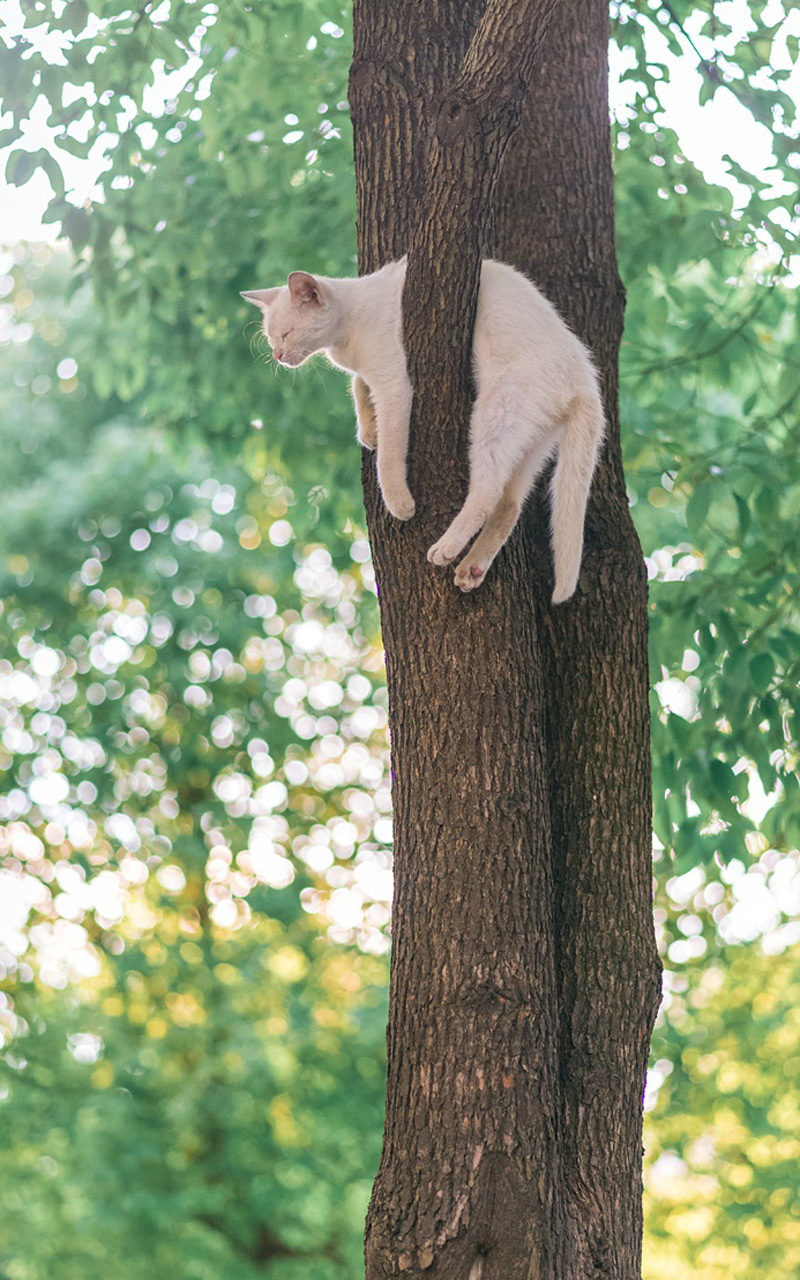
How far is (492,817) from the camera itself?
2277mm

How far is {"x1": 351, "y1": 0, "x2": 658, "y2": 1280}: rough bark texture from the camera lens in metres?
2.14

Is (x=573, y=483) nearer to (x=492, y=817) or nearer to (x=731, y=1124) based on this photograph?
(x=492, y=817)

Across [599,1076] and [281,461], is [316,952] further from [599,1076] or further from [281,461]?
[599,1076]

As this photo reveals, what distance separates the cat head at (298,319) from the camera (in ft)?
10.5

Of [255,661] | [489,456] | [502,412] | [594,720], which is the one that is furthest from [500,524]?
[255,661]

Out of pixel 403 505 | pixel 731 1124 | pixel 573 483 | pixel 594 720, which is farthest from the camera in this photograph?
pixel 731 1124

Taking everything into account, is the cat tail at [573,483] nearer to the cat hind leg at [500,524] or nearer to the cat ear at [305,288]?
the cat hind leg at [500,524]

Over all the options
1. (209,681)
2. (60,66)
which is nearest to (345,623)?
(209,681)

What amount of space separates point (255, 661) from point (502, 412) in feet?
22.7

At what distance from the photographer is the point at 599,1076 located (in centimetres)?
237

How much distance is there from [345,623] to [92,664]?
2.17m

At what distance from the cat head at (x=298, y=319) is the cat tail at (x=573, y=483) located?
802mm

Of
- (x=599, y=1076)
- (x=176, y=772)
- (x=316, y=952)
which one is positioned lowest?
(x=599, y=1076)

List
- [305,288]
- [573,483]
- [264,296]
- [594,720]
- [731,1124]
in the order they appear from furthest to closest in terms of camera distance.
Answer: [731,1124]
[264,296]
[305,288]
[573,483]
[594,720]
